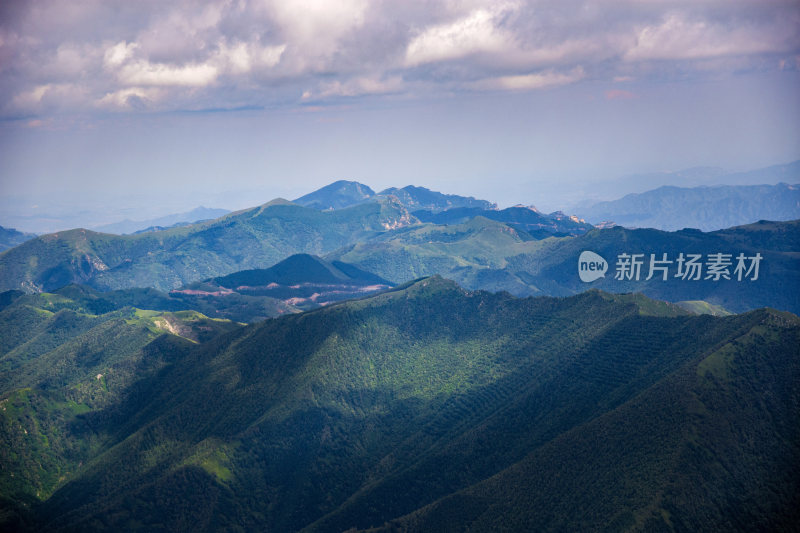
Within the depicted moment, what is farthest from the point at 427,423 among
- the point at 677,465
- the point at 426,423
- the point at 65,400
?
the point at 65,400

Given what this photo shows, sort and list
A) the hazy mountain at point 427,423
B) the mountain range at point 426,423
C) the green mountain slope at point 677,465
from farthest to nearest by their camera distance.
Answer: the hazy mountain at point 427,423 < the mountain range at point 426,423 < the green mountain slope at point 677,465

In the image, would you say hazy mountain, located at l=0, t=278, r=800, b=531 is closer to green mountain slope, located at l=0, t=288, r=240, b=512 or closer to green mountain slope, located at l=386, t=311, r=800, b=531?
green mountain slope, located at l=386, t=311, r=800, b=531

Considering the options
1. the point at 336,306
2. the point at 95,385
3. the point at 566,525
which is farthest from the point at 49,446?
the point at 566,525

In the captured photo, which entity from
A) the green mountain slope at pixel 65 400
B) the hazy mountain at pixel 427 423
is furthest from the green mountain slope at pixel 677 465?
the green mountain slope at pixel 65 400

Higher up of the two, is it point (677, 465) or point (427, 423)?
point (677, 465)

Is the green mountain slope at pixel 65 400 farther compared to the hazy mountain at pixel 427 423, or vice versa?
the green mountain slope at pixel 65 400

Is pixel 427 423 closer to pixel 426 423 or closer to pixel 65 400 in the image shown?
pixel 426 423

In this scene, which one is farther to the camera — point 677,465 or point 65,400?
point 65,400

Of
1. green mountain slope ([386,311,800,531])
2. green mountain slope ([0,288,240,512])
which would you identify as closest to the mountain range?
green mountain slope ([386,311,800,531])

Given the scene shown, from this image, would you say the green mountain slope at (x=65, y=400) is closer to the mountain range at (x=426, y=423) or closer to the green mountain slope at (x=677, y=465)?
the mountain range at (x=426, y=423)

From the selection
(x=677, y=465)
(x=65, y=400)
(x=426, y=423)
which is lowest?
(x=426, y=423)
